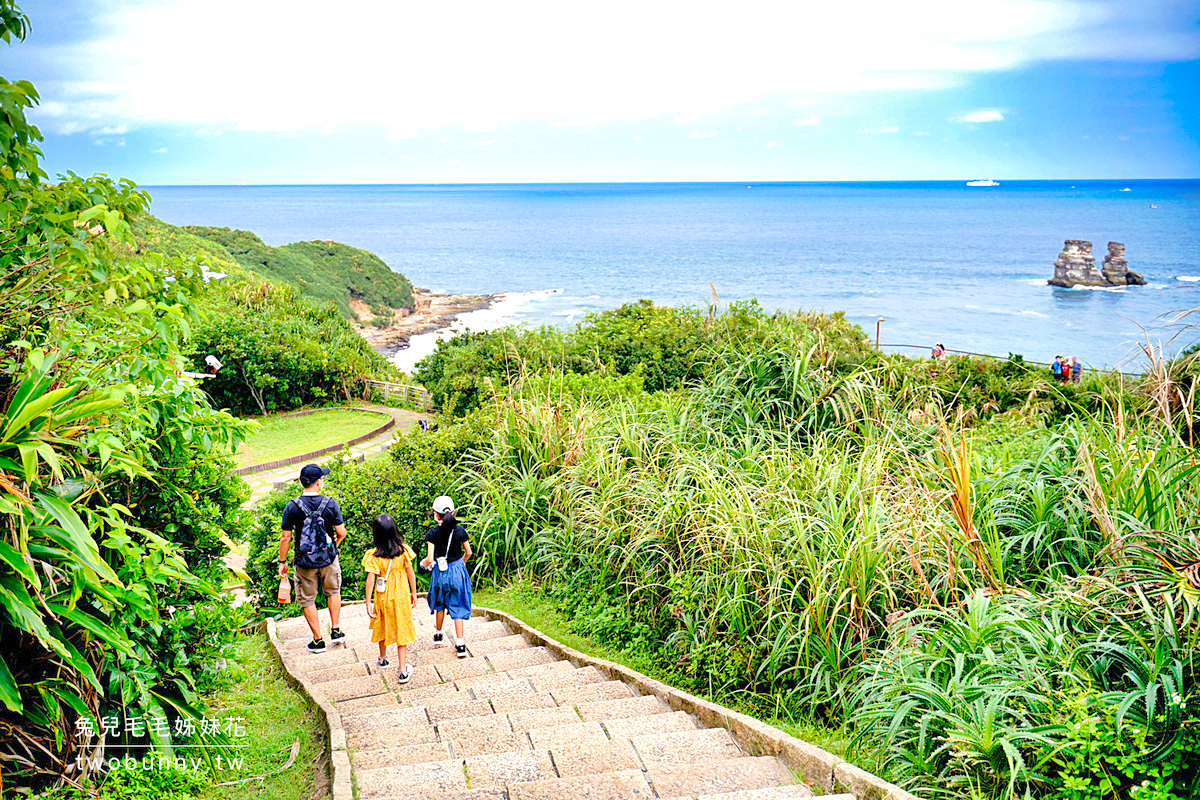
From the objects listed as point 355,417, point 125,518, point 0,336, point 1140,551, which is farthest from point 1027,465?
point 355,417

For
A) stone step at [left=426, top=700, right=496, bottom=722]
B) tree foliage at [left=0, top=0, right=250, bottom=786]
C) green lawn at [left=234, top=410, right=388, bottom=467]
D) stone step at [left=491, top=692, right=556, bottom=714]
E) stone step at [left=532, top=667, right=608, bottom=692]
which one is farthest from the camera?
green lawn at [left=234, top=410, right=388, bottom=467]

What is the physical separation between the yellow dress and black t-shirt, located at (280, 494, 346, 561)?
0.44 meters

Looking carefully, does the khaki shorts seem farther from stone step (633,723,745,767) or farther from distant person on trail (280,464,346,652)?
stone step (633,723,745,767)

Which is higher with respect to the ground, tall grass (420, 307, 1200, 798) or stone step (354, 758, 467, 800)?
tall grass (420, 307, 1200, 798)

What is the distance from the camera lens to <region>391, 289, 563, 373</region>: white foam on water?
44.0m

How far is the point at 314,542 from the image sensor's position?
576cm

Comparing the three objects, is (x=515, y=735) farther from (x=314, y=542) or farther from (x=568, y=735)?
(x=314, y=542)

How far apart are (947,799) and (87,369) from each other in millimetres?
4484

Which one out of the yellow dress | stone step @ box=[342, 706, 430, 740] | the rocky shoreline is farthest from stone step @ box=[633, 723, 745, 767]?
the rocky shoreline

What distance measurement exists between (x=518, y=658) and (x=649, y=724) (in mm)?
1797

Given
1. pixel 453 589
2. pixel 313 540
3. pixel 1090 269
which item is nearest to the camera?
pixel 313 540

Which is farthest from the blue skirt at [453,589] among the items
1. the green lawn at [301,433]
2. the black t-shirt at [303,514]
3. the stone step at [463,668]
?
the green lawn at [301,433]

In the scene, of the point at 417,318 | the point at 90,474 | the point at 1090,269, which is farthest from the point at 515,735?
the point at 1090,269

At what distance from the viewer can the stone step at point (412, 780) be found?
3.68m
